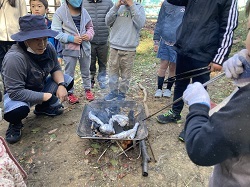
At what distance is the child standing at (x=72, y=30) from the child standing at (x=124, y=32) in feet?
1.40

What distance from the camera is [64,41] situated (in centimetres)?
383

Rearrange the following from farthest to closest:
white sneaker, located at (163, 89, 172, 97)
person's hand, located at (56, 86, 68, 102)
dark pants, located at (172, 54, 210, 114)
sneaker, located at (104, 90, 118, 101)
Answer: white sneaker, located at (163, 89, 172, 97) → sneaker, located at (104, 90, 118, 101) → person's hand, located at (56, 86, 68, 102) → dark pants, located at (172, 54, 210, 114)

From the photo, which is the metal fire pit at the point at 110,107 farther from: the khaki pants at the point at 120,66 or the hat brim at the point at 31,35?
the hat brim at the point at 31,35

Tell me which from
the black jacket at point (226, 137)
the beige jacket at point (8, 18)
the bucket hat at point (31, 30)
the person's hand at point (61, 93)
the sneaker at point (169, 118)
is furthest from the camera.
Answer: the beige jacket at point (8, 18)

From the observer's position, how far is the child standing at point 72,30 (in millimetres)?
3834

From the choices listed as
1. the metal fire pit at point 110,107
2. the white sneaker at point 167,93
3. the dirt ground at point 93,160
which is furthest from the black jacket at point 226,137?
the white sneaker at point 167,93

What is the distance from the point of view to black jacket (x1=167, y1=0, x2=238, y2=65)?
2.67 meters

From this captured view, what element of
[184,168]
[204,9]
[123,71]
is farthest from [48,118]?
[204,9]

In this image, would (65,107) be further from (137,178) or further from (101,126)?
(137,178)

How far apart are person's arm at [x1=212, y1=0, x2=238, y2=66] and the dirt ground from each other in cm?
132

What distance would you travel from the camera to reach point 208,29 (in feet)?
9.16

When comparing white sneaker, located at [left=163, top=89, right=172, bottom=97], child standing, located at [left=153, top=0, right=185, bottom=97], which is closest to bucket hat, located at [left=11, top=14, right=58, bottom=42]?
child standing, located at [left=153, top=0, right=185, bottom=97]

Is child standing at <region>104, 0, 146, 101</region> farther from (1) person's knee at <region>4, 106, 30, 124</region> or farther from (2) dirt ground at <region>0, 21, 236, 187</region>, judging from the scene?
(1) person's knee at <region>4, 106, 30, 124</region>

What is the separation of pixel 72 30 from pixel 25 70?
1.26 metres
